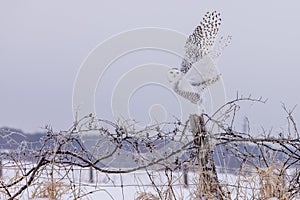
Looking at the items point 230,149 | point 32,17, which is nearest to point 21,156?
point 230,149

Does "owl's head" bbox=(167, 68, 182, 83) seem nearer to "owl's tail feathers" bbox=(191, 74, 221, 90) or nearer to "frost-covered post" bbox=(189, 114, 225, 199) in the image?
"owl's tail feathers" bbox=(191, 74, 221, 90)

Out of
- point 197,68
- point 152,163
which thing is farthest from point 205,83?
point 152,163

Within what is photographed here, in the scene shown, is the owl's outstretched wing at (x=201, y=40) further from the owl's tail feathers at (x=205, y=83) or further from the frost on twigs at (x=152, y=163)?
the frost on twigs at (x=152, y=163)

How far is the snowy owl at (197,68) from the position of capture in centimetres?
261

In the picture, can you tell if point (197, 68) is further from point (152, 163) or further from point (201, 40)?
point (152, 163)

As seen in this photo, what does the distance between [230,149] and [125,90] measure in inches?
34.2

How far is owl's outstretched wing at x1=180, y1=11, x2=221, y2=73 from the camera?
2.72 m

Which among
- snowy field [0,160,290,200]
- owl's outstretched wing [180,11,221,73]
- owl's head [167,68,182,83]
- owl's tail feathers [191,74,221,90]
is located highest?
owl's outstretched wing [180,11,221,73]

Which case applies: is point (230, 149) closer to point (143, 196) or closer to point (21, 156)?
point (143, 196)

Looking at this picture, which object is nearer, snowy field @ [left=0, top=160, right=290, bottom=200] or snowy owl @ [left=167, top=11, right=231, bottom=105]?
snowy field @ [left=0, top=160, right=290, bottom=200]

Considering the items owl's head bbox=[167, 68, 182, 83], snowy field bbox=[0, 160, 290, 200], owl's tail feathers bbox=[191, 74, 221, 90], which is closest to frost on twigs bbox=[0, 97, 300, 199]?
snowy field bbox=[0, 160, 290, 200]

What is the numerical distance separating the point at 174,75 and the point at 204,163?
642 mm

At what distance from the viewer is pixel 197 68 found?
266cm

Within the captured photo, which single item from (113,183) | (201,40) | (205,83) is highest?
(201,40)
